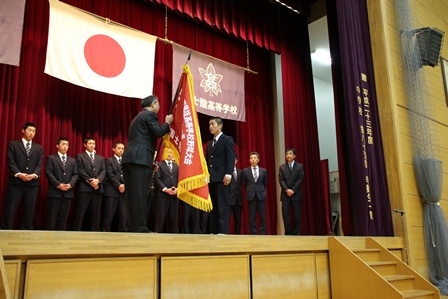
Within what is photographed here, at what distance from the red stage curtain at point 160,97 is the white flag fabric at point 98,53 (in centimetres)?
42

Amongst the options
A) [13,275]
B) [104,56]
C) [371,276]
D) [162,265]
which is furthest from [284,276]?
[104,56]

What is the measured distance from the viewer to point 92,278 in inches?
80.1

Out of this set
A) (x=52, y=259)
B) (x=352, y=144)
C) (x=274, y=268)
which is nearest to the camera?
(x=52, y=259)

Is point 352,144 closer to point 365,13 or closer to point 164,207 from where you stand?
point 365,13

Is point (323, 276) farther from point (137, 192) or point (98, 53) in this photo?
point (98, 53)

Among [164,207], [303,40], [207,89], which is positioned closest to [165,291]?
[164,207]

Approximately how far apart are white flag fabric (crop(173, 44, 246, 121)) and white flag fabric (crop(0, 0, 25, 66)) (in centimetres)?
176

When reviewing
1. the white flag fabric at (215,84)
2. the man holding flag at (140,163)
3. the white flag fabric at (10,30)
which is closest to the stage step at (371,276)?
the man holding flag at (140,163)

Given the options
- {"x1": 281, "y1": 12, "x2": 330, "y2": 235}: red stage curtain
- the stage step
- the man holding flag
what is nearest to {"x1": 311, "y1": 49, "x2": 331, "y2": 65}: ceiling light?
{"x1": 281, "y1": 12, "x2": 330, "y2": 235}: red stage curtain

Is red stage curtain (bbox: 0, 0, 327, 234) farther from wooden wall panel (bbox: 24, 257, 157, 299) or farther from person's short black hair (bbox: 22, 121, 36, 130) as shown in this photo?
wooden wall panel (bbox: 24, 257, 157, 299)

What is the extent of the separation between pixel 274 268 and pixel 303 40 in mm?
4505

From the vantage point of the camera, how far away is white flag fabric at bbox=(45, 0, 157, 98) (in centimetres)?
415

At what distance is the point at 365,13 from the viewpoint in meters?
4.80

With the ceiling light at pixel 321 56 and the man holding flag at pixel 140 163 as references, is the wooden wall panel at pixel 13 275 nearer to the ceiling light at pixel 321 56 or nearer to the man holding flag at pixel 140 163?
the man holding flag at pixel 140 163
